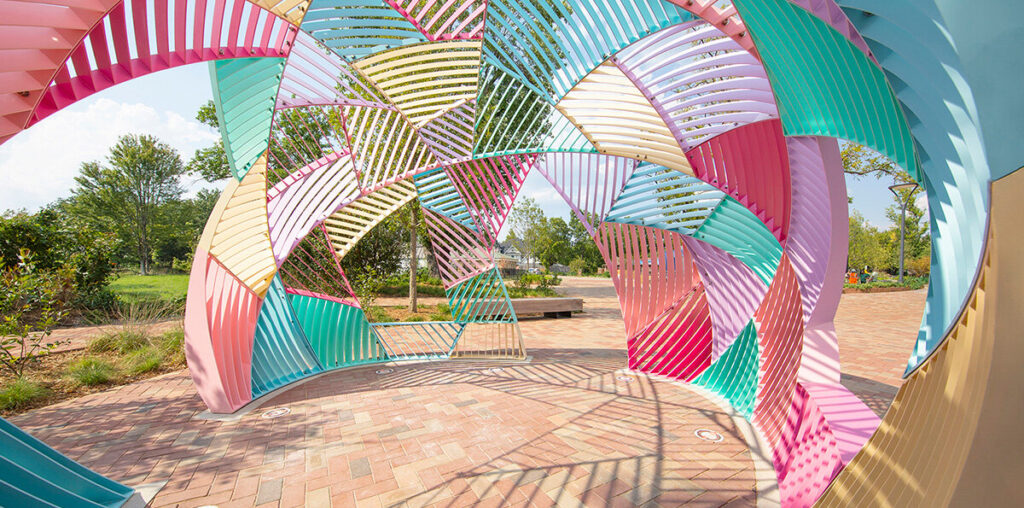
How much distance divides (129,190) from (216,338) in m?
44.9

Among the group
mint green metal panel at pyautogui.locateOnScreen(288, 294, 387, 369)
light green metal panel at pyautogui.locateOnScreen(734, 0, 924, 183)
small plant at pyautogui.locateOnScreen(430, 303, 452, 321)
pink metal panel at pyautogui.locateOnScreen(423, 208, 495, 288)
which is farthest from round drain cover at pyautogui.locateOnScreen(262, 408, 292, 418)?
small plant at pyautogui.locateOnScreen(430, 303, 452, 321)

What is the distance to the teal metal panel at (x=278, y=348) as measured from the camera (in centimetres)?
701

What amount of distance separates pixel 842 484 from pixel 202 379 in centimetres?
712

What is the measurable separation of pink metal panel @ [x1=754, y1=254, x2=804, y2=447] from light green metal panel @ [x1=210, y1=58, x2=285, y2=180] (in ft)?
21.7

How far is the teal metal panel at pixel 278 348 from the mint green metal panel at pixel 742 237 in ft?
24.6

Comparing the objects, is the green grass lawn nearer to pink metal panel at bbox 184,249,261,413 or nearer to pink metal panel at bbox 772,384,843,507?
pink metal panel at bbox 184,249,261,413

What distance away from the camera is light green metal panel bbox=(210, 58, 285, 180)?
4844mm

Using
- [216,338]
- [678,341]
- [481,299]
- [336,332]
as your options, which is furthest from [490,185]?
[216,338]

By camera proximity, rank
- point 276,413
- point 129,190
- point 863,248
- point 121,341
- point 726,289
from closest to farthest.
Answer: point 276,413
point 726,289
point 121,341
point 129,190
point 863,248

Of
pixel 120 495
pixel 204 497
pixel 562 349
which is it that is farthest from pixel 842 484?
pixel 562 349

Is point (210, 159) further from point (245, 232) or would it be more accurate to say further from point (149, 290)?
point (245, 232)

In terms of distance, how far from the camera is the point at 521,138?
25.0 ft

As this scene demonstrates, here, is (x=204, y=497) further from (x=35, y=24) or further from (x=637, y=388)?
(x=637, y=388)

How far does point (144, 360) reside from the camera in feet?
26.4
